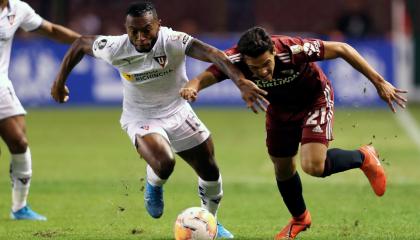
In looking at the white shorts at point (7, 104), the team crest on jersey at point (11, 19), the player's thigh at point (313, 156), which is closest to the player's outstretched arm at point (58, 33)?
the team crest on jersey at point (11, 19)

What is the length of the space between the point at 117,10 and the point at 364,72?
74.8 feet

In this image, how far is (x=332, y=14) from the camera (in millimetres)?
31297

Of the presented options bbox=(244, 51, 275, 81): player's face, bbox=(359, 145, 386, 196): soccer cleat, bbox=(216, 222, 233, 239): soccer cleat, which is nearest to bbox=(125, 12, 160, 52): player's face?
bbox=(244, 51, 275, 81): player's face

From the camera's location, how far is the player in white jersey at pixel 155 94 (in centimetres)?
925

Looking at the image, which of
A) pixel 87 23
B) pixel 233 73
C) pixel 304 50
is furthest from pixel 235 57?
pixel 87 23

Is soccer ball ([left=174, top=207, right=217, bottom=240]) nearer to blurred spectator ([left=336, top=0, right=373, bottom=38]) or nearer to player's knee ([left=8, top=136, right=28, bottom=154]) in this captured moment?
player's knee ([left=8, top=136, right=28, bottom=154])

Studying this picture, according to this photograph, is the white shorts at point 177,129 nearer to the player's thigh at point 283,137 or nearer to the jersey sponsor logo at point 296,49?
the player's thigh at point 283,137

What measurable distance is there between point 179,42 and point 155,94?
2.18ft

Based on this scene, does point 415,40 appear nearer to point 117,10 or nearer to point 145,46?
point 117,10

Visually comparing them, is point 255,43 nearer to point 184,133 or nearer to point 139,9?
point 139,9

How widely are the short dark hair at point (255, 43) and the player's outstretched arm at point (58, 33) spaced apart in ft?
9.03

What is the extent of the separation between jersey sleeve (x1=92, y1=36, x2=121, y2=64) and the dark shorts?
156cm

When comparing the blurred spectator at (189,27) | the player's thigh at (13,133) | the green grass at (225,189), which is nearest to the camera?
the green grass at (225,189)

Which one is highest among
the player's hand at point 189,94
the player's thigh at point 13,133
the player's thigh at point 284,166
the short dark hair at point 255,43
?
the short dark hair at point 255,43
